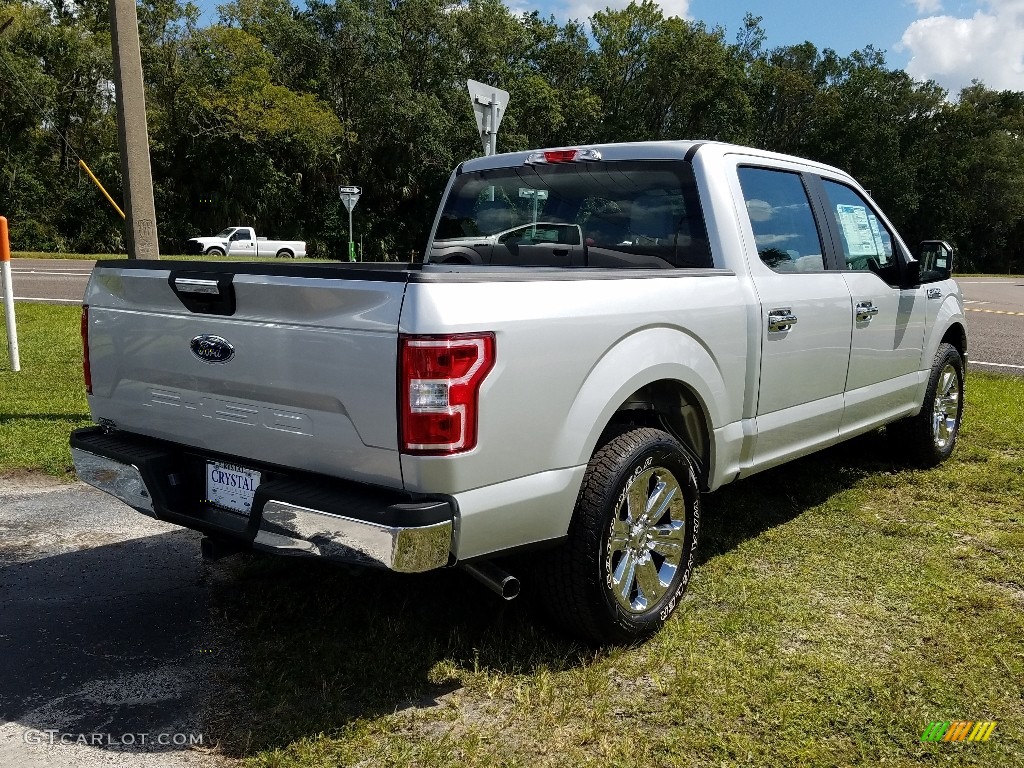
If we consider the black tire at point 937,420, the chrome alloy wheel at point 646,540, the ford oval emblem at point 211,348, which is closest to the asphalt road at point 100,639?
the ford oval emblem at point 211,348

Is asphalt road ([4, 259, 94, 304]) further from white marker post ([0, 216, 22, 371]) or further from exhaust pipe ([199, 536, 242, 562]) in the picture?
exhaust pipe ([199, 536, 242, 562])

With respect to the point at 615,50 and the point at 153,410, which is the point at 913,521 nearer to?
the point at 153,410

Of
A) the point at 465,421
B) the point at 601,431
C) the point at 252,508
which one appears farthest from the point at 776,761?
the point at 252,508

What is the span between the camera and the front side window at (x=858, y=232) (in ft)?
15.7

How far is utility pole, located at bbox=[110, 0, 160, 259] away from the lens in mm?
6129

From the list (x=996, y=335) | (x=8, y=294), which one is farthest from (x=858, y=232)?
(x=996, y=335)

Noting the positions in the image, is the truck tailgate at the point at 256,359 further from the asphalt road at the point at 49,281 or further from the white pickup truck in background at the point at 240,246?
the white pickup truck in background at the point at 240,246

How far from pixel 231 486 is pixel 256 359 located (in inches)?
20.6

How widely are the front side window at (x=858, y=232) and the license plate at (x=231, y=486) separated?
129 inches

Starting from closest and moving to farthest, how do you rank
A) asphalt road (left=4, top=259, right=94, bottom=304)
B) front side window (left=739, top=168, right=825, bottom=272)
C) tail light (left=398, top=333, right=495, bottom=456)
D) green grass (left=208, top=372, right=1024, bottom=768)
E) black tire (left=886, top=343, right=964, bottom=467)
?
tail light (left=398, top=333, right=495, bottom=456)
green grass (left=208, top=372, right=1024, bottom=768)
front side window (left=739, top=168, right=825, bottom=272)
black tire (left=886, top=343, right=964, bottom=467)
asphalt road (left=4, top=259, right=94, bottom=304)

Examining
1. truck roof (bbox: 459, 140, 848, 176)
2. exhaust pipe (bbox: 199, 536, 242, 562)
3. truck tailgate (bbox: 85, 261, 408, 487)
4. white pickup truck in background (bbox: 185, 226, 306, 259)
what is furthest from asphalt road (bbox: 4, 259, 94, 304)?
truck roof (bbox: 459, 140, 848, 176)

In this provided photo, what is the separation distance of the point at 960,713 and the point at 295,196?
4627 cm

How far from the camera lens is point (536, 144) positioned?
170 ft

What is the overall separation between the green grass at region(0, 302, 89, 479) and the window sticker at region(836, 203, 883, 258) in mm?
4874
